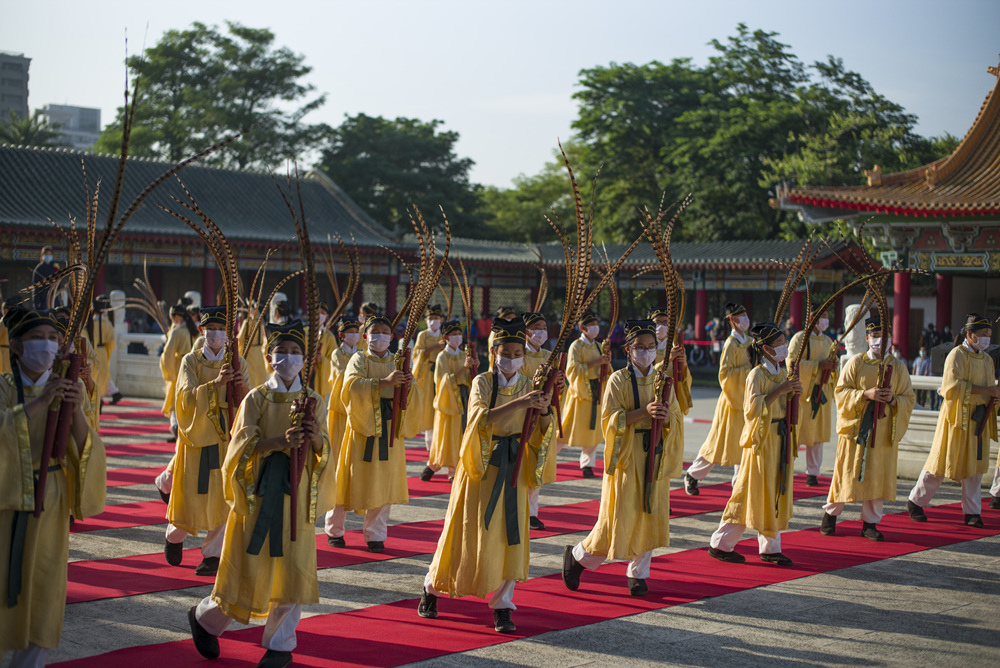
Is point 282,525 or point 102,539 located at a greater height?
point 282,525

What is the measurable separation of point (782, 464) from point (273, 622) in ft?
12.1

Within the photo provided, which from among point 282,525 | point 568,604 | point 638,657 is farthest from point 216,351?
point 638,657

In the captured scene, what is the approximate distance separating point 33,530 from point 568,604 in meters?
2.89

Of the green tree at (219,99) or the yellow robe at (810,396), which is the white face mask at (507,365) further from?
the green tree at (219,99)

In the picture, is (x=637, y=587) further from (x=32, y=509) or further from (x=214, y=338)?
(x=32, y=509)

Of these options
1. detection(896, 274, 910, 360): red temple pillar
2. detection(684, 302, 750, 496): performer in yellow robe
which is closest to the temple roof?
detection(896, 274, 910, 360): red temple pillar

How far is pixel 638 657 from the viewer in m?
4.64

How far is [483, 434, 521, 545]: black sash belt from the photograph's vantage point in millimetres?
5055

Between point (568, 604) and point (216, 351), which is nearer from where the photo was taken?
point (568, 604)

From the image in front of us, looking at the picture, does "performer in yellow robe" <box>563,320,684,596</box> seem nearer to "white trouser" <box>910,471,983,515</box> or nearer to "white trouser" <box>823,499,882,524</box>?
"white trouser" <box>823,499,882,524</box>

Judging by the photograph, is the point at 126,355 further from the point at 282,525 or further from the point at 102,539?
the point at 282,525

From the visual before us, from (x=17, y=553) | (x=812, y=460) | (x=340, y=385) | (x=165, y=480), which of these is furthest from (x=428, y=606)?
(x=812, y=460)

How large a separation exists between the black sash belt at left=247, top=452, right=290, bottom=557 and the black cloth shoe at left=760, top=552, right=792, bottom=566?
12.0 ft

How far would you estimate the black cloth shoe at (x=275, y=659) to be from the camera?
4.22m
